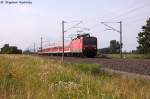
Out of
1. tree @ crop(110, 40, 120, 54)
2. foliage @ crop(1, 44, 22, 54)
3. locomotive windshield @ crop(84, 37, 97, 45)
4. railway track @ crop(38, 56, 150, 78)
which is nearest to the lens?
railway track @ crop(38, 56, 150, 78)

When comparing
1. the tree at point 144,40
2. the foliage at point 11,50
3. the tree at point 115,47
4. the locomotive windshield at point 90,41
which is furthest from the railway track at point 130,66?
the tree at point 115,47

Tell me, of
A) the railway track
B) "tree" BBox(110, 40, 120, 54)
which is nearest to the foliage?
"tree" BBox(110, 40, 120, 54)

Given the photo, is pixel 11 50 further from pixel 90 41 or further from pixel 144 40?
pixel 90 41

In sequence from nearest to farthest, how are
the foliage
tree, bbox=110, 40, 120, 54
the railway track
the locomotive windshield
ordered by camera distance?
1. the railway track
2. the locomotive windshield
3. the foliage
4. tree, bbox=110, 40, 120, 54

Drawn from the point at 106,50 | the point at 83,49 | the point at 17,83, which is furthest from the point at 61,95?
the point at 106,50

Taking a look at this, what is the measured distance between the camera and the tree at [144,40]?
67.4 meters

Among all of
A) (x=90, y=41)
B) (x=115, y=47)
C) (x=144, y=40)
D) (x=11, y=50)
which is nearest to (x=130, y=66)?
(x=90, y=41)

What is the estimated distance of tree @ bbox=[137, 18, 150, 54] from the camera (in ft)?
221

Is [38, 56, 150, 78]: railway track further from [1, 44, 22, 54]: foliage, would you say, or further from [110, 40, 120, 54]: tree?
[110, 40, 120, 54]: tree

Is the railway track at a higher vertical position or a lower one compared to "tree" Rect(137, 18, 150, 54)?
lower

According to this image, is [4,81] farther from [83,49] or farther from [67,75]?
[83,49]

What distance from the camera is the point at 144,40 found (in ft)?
223

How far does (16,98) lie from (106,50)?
11743 centimetres

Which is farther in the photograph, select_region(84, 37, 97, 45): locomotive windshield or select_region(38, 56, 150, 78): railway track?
select_region(84, 37, 97, 45): locomotive windshield
